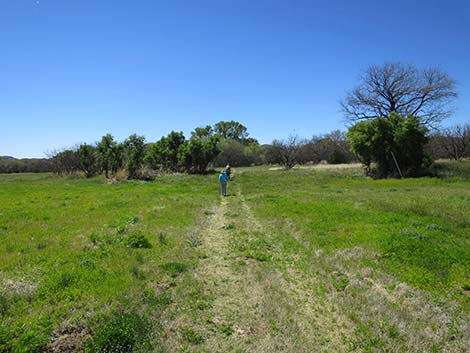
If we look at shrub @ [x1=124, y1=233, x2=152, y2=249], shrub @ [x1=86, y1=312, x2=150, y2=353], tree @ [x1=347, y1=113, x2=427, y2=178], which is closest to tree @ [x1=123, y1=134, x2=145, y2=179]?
tree @ [x1=347, y1=113, x2=427, y2=178]

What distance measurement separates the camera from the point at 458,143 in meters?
57.6

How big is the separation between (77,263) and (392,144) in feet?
117

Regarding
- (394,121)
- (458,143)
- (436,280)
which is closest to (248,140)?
(458,143)

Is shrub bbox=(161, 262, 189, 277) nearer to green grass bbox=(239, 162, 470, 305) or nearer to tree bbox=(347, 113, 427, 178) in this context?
green grass bbox=(239, 162, 470, 305)

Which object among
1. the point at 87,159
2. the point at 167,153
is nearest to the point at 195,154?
the point at 167,153

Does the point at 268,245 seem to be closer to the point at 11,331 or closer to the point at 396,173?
the point at 11,331

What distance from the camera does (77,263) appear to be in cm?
817

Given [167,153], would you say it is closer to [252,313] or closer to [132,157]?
[132,157]

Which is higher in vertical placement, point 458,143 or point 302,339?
point 458,143

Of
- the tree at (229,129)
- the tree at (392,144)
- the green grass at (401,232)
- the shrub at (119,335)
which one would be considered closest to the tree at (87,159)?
the green grass at (401,232)

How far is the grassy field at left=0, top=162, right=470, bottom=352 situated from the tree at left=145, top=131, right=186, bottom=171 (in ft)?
115

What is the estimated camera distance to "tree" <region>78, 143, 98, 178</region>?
45656mm

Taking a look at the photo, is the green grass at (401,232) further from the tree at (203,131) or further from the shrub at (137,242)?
the tree at (203,131)

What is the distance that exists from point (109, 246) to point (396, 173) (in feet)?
114
